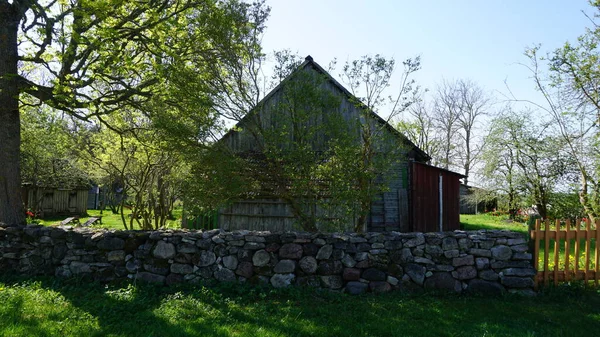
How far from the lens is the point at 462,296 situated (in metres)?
6.28

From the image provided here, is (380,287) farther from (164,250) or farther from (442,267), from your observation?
(164,250)

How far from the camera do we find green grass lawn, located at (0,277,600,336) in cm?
470

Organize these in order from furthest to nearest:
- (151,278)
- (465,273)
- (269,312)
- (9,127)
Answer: (9,127) → (151,278) → (465,273) → (269,312)

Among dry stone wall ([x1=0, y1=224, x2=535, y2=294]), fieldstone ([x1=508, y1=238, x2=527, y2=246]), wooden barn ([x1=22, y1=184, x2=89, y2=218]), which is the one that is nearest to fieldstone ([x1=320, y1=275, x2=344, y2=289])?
dry stone wall ([x1=0, y1=224, x2=535, y2=294])

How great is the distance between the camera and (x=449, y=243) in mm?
6496

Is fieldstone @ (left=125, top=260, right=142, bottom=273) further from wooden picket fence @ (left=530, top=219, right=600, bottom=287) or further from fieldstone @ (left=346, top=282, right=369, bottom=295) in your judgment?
wooden picket fence @ (left=530, top=219, right=600, bottom=287)

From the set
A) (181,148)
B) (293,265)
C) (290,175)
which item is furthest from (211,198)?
(293,265)

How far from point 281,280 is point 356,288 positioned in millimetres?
1206

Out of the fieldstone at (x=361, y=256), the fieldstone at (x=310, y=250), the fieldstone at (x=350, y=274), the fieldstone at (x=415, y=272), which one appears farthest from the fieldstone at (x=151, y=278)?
the fieldstone at (x=415, y=272)

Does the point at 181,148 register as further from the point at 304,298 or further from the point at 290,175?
the point at 304,298

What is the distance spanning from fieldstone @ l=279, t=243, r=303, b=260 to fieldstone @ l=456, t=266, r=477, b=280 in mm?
2579

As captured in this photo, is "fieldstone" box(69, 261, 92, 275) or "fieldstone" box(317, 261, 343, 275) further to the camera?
"fieldstone" box(69, 261, 92, 275)

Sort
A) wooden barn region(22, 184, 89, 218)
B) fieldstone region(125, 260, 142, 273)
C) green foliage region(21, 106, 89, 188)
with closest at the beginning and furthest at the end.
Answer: fieldstone region(125, 260, 142, 273) → green foliage region(21, 106, 89, 188) → wooden barn region(22, 184, 89, 218)

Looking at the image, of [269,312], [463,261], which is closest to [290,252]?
[269,312]
